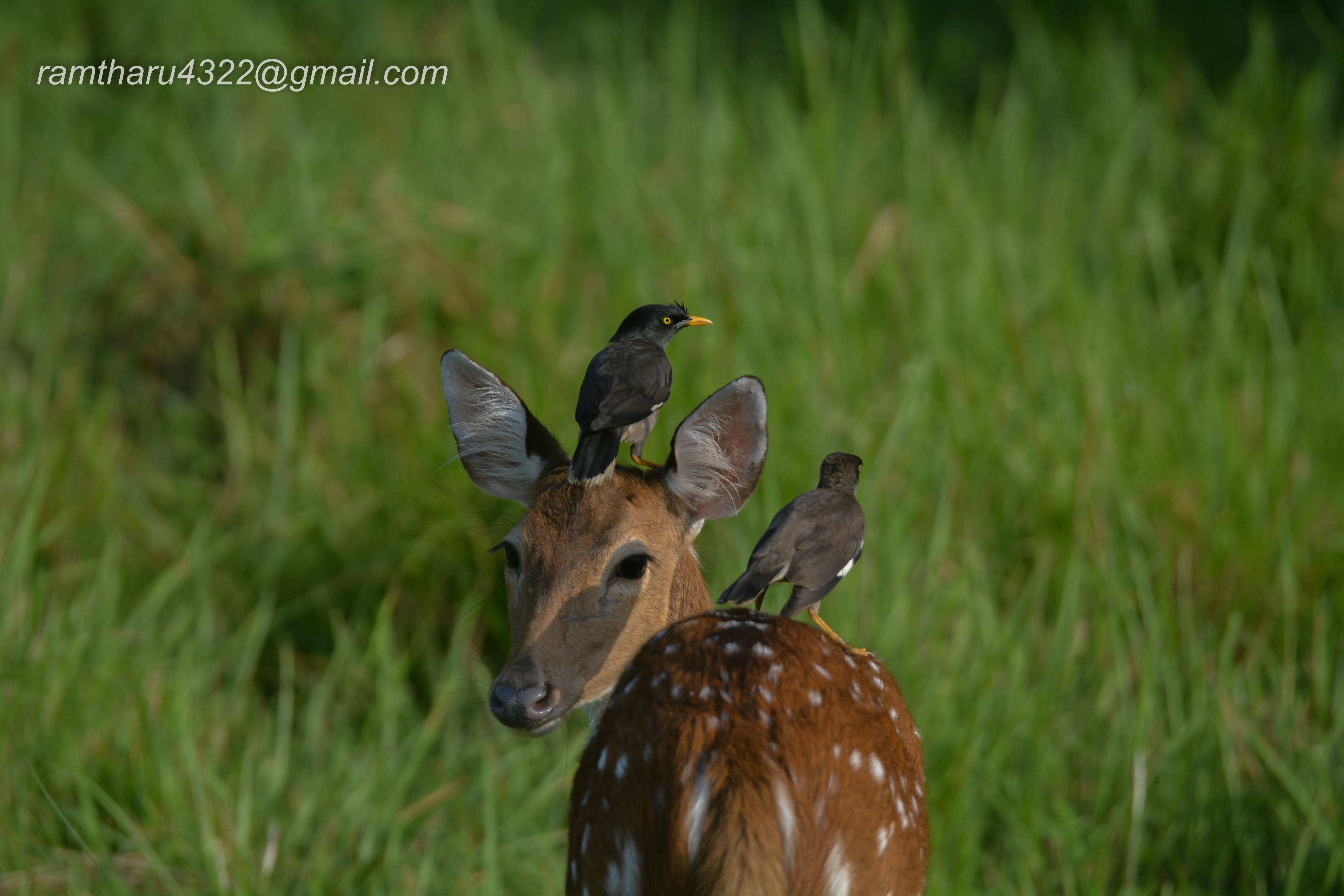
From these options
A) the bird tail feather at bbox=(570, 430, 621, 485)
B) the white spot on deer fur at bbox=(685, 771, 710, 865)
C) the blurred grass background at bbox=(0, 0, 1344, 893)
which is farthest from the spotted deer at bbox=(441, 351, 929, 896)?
the blurred grass background at bbox=(0, 0, 1344, 893)

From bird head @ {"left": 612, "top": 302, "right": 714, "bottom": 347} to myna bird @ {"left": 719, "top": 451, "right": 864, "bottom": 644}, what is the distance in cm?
41

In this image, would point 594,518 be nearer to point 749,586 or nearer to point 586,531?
point 586,531

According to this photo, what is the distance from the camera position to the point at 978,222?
5070mm

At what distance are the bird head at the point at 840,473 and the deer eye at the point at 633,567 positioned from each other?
383mm

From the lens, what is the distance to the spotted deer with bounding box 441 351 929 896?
1890 millimetres

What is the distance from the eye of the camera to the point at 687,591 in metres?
2.63

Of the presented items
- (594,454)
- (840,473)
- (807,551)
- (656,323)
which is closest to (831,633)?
(807,551)

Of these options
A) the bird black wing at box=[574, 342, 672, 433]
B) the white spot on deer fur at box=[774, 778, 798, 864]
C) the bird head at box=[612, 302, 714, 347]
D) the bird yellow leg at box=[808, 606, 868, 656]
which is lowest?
the white spot on deer fur at box=[774, 778, 798, 864]

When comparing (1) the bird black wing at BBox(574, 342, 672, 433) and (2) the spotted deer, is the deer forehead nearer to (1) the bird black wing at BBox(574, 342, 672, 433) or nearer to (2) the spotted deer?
(2) the spotted deer

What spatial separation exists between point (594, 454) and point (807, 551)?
42cm

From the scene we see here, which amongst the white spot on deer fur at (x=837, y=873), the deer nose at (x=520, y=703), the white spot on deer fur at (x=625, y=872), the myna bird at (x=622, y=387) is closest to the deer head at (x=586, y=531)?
the deer nose at (x=520, y=703)

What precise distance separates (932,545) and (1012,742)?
26.3 inches

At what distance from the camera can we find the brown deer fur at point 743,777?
6.13 ft

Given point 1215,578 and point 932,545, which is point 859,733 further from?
point 1215,578
